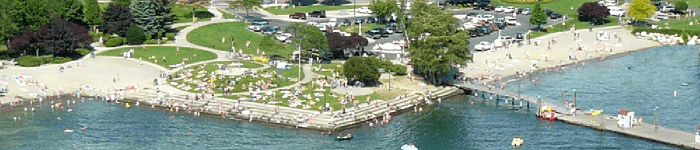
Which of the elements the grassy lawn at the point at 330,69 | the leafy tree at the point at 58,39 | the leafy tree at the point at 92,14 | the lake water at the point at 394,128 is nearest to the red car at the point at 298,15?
the leafy tree at the point at 92,14

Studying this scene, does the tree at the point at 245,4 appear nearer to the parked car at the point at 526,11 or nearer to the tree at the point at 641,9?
the parked car at the point at 526,11

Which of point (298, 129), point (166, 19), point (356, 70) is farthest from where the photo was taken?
point (166, 19)

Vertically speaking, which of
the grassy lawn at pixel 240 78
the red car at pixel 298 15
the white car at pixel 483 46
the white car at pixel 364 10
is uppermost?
the white car at pixel 364 10

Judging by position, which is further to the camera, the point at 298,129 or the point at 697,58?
the point at 697,58

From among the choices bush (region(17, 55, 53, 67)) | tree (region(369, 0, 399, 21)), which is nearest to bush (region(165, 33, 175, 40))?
bush (region(17, 55, 53, 67))

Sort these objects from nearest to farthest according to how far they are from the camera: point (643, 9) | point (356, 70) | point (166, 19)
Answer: point (356, 70) → point (166, 19) → point (643, 9)

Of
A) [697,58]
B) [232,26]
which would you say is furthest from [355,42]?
[697,58]

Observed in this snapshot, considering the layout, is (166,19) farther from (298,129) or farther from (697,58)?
(697,58)

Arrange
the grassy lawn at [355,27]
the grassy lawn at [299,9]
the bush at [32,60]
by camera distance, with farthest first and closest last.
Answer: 1. the grassy lawn at [299,9]
2. the grassy lawn at [355,27]
3. the bush at [32,60]
